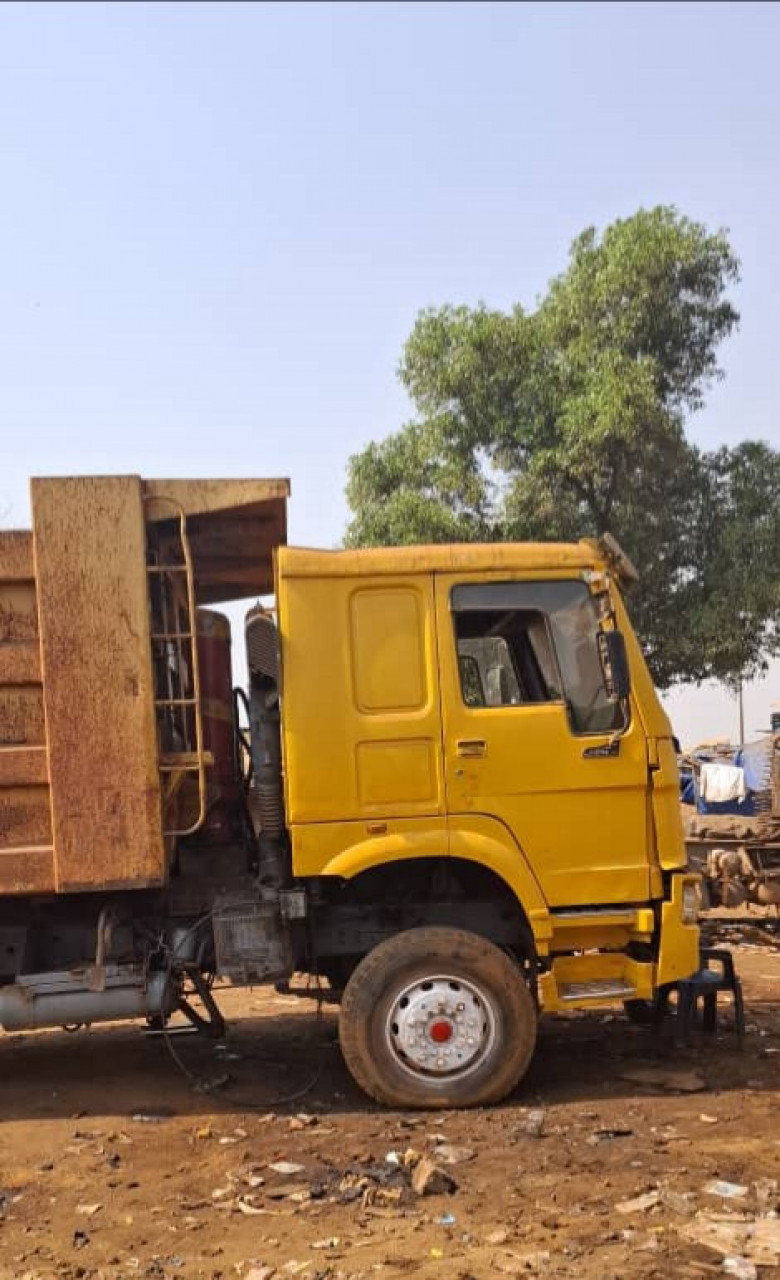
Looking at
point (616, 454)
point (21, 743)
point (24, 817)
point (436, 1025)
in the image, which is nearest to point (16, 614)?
point (21, 743)

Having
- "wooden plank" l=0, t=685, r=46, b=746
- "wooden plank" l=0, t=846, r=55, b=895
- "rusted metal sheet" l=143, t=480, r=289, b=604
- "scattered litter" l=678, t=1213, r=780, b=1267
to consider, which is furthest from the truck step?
"wooden plank" l=0, t=685, r=46, b=746

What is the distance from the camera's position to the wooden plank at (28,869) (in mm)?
5477

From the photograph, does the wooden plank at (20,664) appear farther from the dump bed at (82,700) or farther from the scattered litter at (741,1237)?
the scattered litter at (741,1237)

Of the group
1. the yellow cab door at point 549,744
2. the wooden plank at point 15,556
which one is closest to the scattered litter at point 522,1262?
the yellow cab door at point 549,744

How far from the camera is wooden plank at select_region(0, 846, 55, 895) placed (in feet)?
18.0

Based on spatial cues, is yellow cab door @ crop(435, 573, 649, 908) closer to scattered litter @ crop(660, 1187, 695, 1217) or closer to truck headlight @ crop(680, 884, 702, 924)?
truck headlight @ crop(680, 884, 702, 924)

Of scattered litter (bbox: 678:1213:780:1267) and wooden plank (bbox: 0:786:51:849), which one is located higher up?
wooden plank (bbox: 0:786:51:849)

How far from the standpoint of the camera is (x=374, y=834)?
5.53 m

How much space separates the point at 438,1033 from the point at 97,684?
94.6 inches

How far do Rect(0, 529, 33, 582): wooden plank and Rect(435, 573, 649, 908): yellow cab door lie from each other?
→ 2069 millimetres

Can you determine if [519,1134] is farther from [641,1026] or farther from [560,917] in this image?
[641,1026]

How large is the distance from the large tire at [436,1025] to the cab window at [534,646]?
130 centimetres

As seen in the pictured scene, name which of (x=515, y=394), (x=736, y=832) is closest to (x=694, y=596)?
(x=515, y=394)

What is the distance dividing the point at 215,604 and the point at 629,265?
1183 cm
